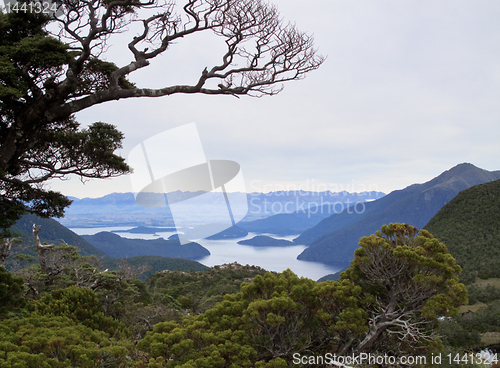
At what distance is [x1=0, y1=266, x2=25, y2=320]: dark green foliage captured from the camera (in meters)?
6.27

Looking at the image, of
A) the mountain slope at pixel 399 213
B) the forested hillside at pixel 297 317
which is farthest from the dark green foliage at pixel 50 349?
the mountain slope at pixel 399 213

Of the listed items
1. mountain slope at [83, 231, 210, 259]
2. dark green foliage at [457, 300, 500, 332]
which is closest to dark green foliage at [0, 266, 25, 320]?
dark green foliage at [457, 300, 500, 332]

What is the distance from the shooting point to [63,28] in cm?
578

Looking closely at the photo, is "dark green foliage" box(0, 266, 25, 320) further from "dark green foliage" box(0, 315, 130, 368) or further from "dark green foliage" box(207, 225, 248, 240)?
"dark green foliage" box(207, 225, 248, 240)

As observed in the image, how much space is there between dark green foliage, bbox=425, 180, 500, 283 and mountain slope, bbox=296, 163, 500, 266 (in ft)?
168

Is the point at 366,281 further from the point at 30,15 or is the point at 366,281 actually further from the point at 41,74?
the point at 30,15

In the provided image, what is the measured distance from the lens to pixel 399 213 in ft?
407

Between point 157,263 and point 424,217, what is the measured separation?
4005 inches

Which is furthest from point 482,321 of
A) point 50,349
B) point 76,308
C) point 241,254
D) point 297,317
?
point 241,254

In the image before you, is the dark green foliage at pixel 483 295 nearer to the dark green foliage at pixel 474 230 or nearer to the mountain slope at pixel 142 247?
the dark green foliage at pixel 474 230

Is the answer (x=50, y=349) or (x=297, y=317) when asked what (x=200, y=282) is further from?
(x=50, y=349)

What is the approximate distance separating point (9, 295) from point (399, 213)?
436 feet

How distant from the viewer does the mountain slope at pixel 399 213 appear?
110625mm

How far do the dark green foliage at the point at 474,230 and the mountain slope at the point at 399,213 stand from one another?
51090mm
